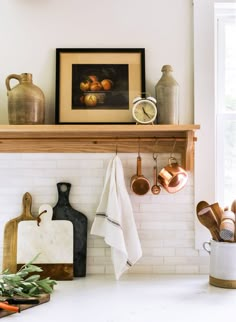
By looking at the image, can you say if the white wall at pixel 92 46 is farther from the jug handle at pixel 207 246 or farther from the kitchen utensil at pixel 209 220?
the kitchen utensil at pixel 209 220

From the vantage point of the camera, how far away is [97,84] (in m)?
2.06

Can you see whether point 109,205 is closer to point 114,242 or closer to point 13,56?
point 114,242

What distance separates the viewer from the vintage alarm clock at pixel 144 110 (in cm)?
192

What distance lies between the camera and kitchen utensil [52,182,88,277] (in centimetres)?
203

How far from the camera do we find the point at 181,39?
2.09m

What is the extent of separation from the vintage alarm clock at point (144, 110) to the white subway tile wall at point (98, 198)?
223 millimetres

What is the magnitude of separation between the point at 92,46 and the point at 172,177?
0.72m

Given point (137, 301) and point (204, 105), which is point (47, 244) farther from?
point (204, 105)

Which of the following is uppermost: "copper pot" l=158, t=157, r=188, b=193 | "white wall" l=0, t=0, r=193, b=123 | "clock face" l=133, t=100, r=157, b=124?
A: "white wall" l=0, t=0, r=193, b=123

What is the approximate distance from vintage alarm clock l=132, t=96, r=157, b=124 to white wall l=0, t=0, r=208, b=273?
171mm

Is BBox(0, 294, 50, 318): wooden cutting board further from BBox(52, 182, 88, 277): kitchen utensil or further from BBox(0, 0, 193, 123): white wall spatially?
BBox(0, 0, 193, 123): white wall

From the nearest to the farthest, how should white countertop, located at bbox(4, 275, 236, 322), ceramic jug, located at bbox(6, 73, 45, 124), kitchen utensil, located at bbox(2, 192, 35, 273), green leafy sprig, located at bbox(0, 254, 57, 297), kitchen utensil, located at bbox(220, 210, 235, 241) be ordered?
white countertop, located at bbox(4, 275, 236, 322) < green leafy sprig, located at bbox(0, 254, 57, 297) < kitchen utensil, located at bbox(220, 210, 235, 241) < ceramic jug, located at bbox(6, 73, 45, 124) < kitchen utensil, located at bbox(2, 192, 35, 273)

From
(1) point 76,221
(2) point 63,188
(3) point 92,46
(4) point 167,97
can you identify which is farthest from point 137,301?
(3) point 92,46

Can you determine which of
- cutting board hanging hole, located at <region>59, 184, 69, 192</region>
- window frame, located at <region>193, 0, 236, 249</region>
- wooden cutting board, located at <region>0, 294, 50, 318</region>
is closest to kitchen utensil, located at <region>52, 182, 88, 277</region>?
cutting board hanging hole, located at <region>59, 184, 69, 192</region>
